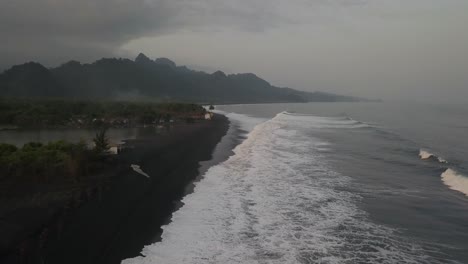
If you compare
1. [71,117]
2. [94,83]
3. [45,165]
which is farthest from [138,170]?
[94,83]

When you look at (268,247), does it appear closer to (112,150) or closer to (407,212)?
(407,212)

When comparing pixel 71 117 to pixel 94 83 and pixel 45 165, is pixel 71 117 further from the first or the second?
pixel 94 83

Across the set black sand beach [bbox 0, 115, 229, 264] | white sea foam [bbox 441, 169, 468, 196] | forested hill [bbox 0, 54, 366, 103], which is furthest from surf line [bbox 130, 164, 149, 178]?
forested hill [bbox 0, 54, 366, 103]

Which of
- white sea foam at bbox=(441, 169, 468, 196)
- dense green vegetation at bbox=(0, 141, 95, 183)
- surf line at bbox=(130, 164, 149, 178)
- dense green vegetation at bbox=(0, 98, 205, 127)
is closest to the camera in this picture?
dense green vegetation at bbox=(0, 141, 95, 183)

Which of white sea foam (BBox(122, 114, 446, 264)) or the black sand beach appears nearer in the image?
the black sand beach

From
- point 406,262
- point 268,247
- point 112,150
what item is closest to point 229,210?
point 268,247

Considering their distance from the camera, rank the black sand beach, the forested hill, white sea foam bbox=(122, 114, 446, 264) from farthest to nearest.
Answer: the forested hill → white sea foam bbox=(122, 114, 446, 264) → the black sand beach

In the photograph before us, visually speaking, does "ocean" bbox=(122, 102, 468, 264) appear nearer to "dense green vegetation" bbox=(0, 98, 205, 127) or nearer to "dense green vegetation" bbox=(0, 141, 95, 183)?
"dense green vegetation" bbox=(0, 141, 95, 183)
